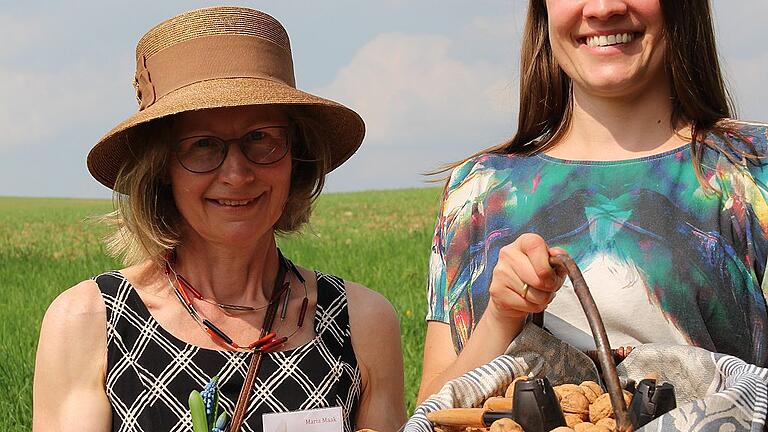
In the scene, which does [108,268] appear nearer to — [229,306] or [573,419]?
[229,306]

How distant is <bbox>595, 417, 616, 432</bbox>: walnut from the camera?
4.81 ft

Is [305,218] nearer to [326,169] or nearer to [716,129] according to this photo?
[326,169]

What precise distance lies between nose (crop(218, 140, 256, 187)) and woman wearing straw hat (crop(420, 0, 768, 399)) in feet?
1.62

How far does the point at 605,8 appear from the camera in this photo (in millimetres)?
2014

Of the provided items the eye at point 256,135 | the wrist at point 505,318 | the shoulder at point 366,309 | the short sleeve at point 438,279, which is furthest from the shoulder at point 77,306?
the wrist at point 505,318

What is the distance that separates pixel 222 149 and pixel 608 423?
1.29m

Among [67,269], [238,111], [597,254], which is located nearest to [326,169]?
[238,111]

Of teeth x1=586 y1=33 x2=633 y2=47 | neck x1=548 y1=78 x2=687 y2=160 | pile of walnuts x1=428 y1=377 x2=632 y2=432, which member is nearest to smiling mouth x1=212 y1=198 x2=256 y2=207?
neck x1=548 y1=78 x2=687 y2=160

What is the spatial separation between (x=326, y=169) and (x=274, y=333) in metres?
0.49

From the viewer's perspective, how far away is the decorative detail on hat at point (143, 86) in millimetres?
2596

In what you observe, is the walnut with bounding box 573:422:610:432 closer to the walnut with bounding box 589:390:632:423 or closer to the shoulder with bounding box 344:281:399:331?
the walnut with bounding box 589:390:632:423

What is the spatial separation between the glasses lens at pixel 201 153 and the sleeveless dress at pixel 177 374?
0.38m

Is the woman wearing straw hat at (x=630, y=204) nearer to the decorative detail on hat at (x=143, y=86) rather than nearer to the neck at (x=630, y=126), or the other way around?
the neck at (x=630, y=126)

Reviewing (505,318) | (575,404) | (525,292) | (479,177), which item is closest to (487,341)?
(505,318)
